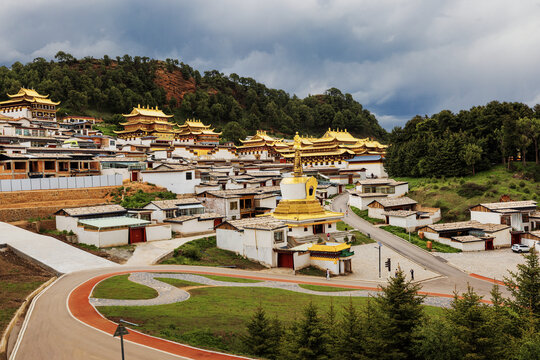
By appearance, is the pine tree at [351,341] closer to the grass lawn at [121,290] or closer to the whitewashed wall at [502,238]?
the grass lawn at [121,290]

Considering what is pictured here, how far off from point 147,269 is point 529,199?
142 ft

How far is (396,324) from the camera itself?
1463cm

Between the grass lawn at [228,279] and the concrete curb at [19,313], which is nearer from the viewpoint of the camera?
the concrete curb at [19,313]

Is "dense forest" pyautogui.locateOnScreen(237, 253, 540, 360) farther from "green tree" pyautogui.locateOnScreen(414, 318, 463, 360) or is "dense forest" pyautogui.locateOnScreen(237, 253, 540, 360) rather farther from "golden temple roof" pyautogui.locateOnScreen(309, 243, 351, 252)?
"golden temple roof" pyautogui.locateOnScreen(309, 243, 351, 252)

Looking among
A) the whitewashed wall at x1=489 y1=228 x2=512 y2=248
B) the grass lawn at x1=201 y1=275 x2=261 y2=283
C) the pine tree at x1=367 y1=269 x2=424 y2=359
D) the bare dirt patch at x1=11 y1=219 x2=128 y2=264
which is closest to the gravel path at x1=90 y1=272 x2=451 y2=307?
the grass lawn at x1=201 y1=275 x2=261 y2=283

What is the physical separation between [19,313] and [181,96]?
13620 cm

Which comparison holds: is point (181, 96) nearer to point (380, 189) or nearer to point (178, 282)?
point (380, 189)

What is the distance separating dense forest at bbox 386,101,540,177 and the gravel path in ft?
128

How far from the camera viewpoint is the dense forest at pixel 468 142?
56.1m

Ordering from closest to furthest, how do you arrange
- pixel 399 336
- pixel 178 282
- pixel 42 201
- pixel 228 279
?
pixel 399 336 < pixel 178 282 < pixel 228 279 < pixel 42 201

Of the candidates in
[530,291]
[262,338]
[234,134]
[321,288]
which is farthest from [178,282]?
[234,134]

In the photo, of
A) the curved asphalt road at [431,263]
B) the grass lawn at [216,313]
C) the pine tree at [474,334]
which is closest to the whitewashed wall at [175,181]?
the curved asphalt road at [431,263]

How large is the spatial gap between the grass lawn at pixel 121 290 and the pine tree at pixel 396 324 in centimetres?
1205

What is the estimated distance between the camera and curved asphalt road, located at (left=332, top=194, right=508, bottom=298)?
28.8 metres
